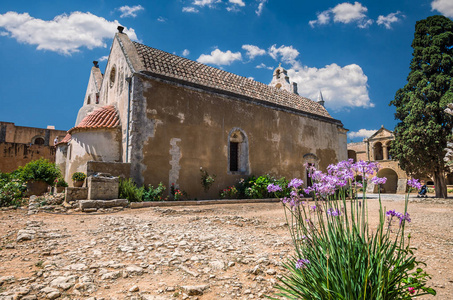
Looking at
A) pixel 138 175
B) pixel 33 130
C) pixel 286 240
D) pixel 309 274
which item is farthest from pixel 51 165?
pixel 33 130

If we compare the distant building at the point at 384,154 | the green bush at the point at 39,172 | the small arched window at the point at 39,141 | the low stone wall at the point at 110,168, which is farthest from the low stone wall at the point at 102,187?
the distant building at the point at 384,154

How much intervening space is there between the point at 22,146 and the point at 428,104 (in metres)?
32.5

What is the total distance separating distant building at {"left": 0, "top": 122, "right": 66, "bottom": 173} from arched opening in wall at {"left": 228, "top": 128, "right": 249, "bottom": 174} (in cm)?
1900

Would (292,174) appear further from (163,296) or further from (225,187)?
(163,296)

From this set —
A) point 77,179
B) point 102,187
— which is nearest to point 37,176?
point 77,179

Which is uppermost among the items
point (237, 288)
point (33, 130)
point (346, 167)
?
point (33, 130)

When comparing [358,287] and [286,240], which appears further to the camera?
[286,240]

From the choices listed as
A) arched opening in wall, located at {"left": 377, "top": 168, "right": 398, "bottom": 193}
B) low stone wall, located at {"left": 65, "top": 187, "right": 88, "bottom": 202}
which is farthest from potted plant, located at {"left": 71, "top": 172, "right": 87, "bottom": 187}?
arched opening in wall, located at {"left": 377, "top": 168, "right": 398, "bottom": 193}

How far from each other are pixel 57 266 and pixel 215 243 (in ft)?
7.42

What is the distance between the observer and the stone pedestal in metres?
8.69

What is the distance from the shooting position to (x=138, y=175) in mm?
10930

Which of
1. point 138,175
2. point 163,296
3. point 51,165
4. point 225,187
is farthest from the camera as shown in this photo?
point 225,187

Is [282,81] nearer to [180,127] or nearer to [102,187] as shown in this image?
[180,127]

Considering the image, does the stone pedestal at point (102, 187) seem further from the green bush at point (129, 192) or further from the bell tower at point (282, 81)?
the bell tower at point (282, 81)
